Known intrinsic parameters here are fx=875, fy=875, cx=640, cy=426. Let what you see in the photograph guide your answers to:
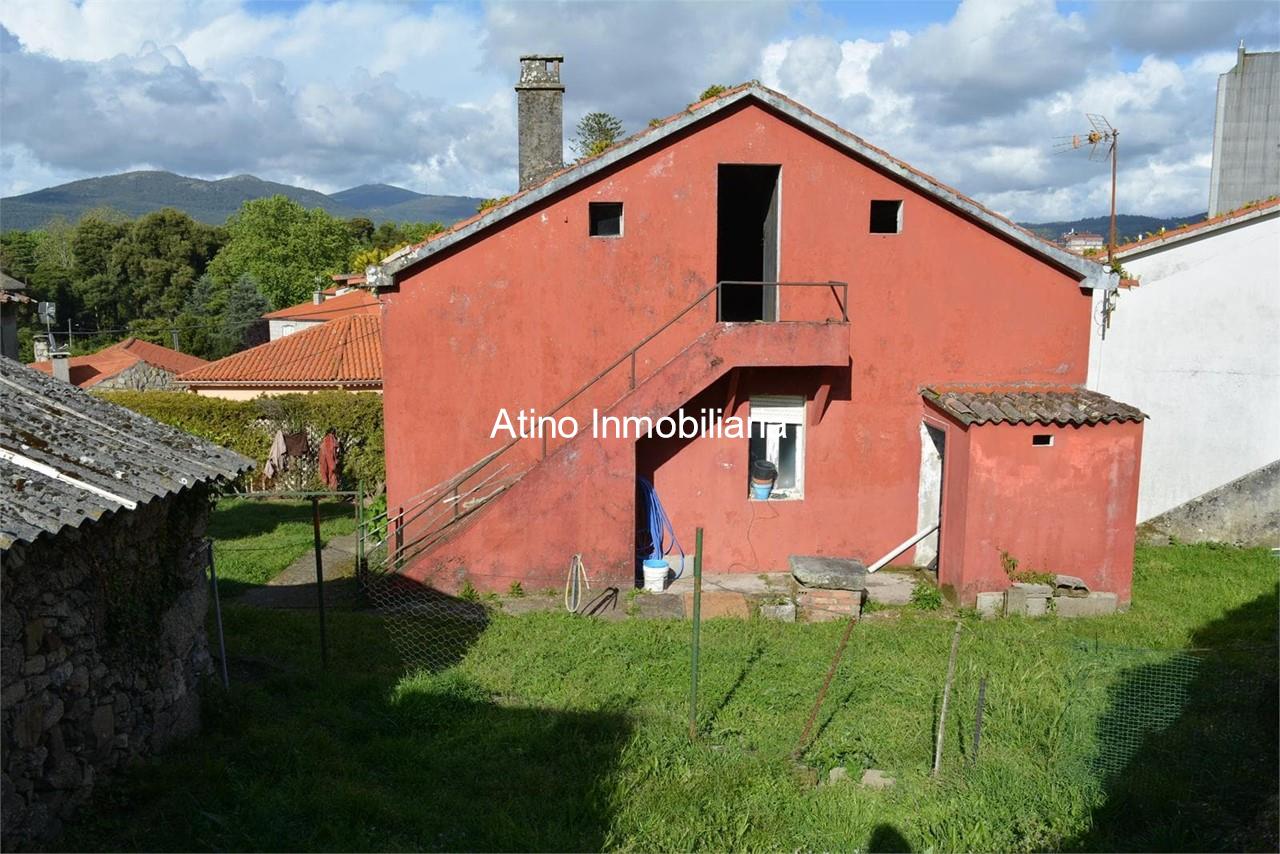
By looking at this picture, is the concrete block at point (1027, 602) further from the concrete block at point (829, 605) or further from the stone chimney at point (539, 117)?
the stone chimney at point (539, 117)

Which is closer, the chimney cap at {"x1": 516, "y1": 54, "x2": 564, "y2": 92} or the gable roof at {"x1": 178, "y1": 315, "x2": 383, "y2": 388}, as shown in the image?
the chimney cap at {"x1": 516, "y1": 54, "x2": 564, "y2": 92}

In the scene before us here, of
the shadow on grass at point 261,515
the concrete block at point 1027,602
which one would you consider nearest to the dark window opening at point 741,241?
the concrete block at point 1027,602

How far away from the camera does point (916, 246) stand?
44.3ft

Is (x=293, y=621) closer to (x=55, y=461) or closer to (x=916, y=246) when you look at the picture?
(x=55, y=461)

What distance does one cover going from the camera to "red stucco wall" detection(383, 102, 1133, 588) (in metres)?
13.1

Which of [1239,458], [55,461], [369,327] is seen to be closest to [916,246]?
[1239,458]

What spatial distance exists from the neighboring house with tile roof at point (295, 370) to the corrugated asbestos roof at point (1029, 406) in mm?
17015

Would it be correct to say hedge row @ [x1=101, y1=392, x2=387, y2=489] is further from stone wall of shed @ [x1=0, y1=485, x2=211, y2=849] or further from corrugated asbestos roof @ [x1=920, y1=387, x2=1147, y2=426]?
corrugated asbestos roof @ [x1=920, y1=387, x2=1147, y2=426]

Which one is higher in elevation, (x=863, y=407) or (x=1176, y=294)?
(x=1176, y=294)

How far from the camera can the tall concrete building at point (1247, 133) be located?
17359 mm

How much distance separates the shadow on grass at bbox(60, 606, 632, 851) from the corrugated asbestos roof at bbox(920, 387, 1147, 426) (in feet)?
23.1

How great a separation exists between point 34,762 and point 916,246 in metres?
12.4

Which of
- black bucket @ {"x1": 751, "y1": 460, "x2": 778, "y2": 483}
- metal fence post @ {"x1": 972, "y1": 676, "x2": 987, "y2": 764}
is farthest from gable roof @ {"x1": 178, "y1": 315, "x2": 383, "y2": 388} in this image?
metal fence post @ {"x1": 972, "y1": 676, "x2": 987, "y2": 764}

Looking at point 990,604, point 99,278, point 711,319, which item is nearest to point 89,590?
point 711,319
